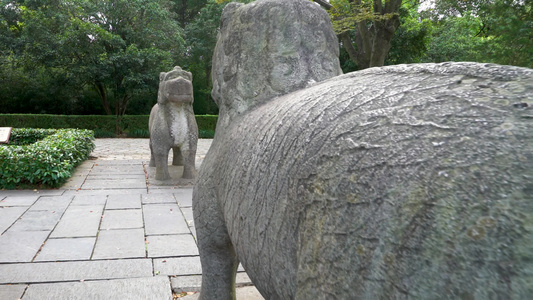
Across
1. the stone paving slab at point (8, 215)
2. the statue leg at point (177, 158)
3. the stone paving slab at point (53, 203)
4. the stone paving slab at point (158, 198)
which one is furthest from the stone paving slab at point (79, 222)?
the statue leg at point (177, 158)

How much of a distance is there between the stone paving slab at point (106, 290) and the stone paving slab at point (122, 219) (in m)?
1.49

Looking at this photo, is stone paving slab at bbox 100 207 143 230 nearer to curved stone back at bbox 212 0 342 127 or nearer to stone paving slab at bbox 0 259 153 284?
stone paving slab at bbox 0 259 153 284

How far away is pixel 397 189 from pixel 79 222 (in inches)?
185

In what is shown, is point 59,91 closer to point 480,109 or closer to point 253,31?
point 253,31

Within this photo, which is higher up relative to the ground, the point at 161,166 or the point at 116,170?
the point at 161,166

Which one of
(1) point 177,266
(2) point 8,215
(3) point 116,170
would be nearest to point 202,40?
(3) point 116,170

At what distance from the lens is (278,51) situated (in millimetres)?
1715

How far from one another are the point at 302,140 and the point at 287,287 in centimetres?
38

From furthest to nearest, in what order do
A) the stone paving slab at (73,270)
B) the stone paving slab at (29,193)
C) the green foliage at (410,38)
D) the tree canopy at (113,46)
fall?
the tree canopy at (113,46)
the green foliage at (410,38)
the stone paving slab at (29,193)
the stone paving slab at (73,270)

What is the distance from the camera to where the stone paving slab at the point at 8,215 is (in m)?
4.50

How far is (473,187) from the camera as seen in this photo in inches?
25.7

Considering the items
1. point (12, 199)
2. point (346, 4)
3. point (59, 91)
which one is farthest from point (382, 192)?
point (59, 91)

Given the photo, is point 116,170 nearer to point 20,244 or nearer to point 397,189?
point 20,244

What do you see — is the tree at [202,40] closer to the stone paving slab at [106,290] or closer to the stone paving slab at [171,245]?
the stone paving slab at [171,245]
